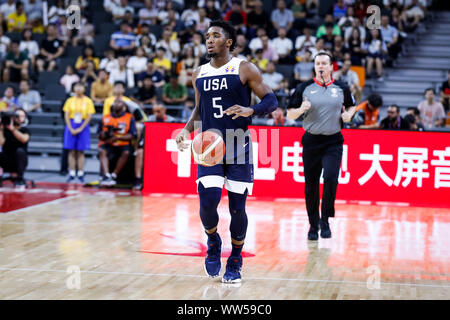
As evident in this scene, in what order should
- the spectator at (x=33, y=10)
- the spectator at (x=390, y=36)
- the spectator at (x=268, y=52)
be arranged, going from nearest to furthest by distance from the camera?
the spectator at (x=268, y=52) → the spectator at (x=390, y=36) → the spectator at (x=33, y=10)

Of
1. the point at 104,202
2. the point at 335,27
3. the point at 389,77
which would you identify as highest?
the point at 335,27


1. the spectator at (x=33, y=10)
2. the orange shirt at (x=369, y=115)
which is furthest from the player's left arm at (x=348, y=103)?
the spectator at (x=33, y=10)

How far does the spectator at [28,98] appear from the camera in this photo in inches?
653

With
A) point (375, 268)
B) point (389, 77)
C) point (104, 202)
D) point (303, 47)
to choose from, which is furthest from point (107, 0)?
point (375, 268)

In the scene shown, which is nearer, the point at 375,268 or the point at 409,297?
the point at 409,297

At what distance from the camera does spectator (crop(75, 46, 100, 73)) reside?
1802cm

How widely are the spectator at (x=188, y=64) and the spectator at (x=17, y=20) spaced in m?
5.84

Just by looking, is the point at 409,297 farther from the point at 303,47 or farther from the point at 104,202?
the point at 303,47

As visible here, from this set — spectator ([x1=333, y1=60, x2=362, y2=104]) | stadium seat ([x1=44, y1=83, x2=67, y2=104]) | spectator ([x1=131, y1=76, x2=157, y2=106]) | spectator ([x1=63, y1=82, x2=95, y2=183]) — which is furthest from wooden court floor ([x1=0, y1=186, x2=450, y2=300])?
stadium seat ([x1=44, y1=83, x2=67, y2=104])

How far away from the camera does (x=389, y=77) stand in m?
17.4

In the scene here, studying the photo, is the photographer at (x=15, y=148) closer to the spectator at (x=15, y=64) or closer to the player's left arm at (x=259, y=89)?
the spectator at (x=15, y=64)

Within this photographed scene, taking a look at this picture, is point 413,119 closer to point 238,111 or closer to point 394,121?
point 394,121

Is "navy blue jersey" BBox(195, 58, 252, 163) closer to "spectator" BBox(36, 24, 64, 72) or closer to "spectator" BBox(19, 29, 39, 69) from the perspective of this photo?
"spectator" BBox(36, 24, 64, 72)

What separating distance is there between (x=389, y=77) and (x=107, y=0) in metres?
8.23
